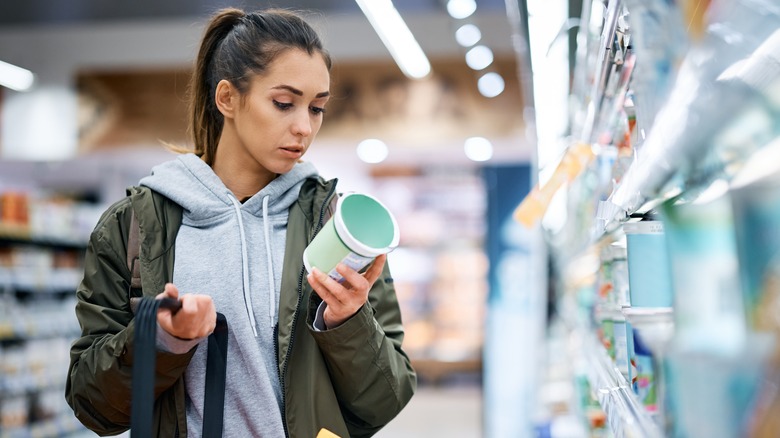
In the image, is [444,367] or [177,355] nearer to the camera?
[177,355]

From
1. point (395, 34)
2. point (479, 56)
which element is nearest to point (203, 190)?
point (395, 34)

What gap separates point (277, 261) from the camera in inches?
60.1

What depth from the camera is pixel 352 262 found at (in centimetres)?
130

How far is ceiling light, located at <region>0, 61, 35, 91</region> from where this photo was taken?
25.1ft

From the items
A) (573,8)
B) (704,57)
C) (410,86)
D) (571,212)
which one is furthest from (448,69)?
(704,57)

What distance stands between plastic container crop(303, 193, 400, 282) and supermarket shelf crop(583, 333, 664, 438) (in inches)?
17.9

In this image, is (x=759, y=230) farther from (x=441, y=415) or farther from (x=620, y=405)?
(x=441, y=415)

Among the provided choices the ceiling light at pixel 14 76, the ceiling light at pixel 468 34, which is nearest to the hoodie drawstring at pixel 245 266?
the ceiling light at pixel 468 34

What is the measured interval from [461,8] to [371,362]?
12.2ft

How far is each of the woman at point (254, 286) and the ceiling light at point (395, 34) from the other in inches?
139

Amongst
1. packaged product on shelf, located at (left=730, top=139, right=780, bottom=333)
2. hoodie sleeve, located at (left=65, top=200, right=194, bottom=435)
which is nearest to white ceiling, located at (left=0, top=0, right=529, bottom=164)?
hoodie sleeve, located at (left=65, top=200, right=194, bottom=435)

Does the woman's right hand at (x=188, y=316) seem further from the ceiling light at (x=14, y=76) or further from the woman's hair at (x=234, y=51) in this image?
the ceiling light at (x=14, y=76)

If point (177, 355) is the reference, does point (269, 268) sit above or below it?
above

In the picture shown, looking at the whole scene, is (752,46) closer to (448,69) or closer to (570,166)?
(570,166)
